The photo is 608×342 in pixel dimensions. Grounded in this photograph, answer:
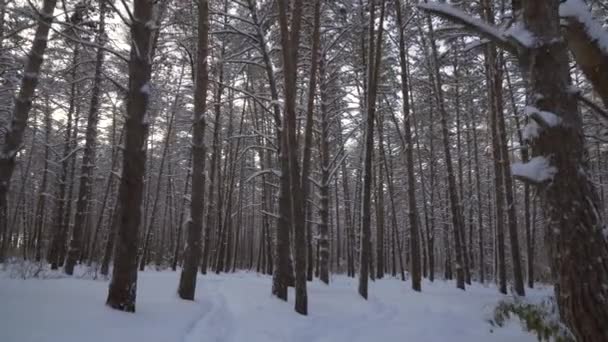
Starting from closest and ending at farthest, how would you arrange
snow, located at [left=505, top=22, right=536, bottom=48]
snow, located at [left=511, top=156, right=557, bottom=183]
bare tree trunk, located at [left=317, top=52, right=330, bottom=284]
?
1. snow, located at [left=511, top=156, right=557, bottom=183]
2. snow, located at [left=505, top=22, right=536, bottom=48]
3. bare tree trunk, located at [left=317, top=52, right=330, bottom=284]

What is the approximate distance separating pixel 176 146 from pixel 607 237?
24663mm

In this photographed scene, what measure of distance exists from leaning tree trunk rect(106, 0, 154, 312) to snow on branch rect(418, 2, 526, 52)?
3693 mm

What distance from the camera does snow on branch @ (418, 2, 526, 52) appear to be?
2.80 meters

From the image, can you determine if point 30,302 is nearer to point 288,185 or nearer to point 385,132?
point 288,185

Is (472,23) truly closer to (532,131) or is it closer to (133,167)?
(532,131)

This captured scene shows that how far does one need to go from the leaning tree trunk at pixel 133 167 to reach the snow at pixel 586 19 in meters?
4.57

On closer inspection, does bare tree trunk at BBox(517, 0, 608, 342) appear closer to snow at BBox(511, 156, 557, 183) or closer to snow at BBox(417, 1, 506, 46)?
snow at BBox(511, 156, 557, 183)

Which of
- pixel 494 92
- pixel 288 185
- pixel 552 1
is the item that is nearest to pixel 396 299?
pixel 288 185

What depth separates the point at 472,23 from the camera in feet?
9.15

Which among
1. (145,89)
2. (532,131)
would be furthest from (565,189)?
(145,89)

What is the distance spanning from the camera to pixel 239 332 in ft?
16.5

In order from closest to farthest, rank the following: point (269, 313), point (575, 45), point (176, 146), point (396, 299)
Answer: point (575, 45), point (269, 313), point (396, 299), point (176, 146)

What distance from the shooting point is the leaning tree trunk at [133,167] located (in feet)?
15.3

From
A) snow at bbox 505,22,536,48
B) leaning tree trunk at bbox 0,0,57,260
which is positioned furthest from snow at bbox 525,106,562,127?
leaning tree trunk at bbox 0,0,57,260
